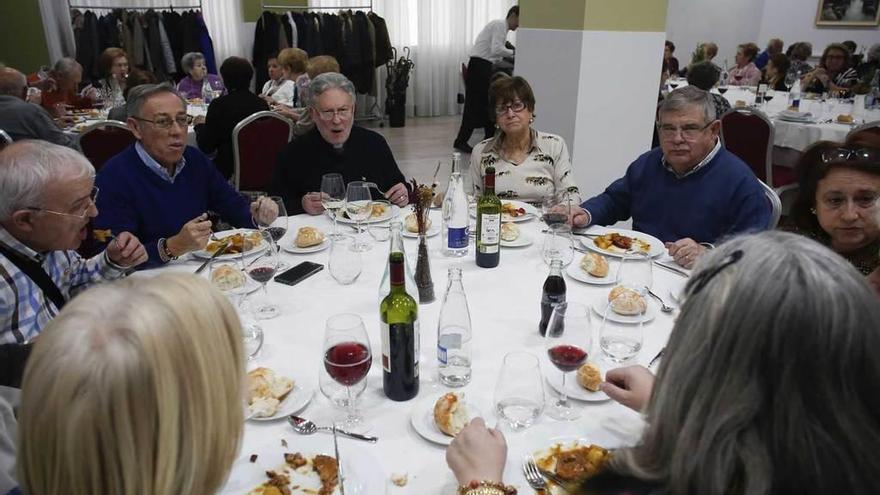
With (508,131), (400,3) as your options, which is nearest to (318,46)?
(400,3)

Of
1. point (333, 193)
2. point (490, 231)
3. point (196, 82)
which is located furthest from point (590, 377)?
point (196, 82)

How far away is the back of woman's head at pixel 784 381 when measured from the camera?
29.2 inches

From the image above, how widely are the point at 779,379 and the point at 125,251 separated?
6.26ft

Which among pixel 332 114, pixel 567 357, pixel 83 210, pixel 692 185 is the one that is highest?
pixel 332 114

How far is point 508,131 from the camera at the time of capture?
302cm

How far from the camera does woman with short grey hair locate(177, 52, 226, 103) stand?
249 inches

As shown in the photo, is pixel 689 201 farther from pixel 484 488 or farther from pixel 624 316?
pixel 484 488

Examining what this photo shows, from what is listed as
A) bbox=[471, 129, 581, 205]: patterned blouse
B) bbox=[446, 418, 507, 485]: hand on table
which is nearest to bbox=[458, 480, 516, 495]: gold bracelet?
bbox=[446, 418, 507, 485]: hand on table

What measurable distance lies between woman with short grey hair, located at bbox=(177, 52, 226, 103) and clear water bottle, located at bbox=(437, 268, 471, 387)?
18.7 feet

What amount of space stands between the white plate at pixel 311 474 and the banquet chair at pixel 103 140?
3208 mm

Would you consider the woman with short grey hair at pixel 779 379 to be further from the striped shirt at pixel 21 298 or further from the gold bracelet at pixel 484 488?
the striped shirt at pixel 21 298

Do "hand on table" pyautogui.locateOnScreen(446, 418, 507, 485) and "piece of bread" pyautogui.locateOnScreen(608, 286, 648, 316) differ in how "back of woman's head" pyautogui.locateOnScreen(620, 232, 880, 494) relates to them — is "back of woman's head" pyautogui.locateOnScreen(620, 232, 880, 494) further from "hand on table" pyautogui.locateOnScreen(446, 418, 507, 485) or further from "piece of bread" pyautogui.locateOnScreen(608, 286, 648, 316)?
"piece of bread" pyautogui.locateOnScreen(608, 286, 648, 316)

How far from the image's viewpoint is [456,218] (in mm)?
2176

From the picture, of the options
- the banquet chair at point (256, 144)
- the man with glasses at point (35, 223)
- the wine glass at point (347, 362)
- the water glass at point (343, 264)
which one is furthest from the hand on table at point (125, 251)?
the banquet chair at point (256, 144)
